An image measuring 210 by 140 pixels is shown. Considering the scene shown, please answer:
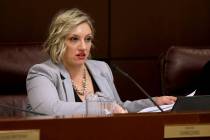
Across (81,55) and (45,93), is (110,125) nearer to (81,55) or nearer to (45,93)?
(45,93)

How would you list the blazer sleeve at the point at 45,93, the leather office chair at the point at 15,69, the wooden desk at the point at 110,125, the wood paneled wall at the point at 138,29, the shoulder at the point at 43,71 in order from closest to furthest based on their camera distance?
the wooden desk at the point at 110,125, the blazer sleeve at the point at 45,93, the shoulder at the point at 43,71, the leather office chair at the point at 15,69, the wood paneled wall at the point at 138,29

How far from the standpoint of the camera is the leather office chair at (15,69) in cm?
248

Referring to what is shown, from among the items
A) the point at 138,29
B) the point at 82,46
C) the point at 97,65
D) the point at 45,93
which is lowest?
the point at 45,93

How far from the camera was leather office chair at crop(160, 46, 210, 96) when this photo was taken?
279 cm

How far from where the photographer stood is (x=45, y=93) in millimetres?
2082

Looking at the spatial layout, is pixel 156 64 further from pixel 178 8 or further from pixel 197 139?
pixel 197 139

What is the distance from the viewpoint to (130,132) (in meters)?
1.11

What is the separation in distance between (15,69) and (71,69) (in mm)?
346

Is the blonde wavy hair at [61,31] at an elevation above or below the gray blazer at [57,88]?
above

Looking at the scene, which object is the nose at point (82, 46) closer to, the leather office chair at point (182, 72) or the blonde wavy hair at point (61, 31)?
the blonde wavy hair at point (61, 31)

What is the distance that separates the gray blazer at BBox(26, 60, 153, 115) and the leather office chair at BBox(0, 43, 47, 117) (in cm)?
21

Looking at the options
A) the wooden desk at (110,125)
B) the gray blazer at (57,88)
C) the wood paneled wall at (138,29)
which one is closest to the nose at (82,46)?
the gray blazer at (57,88)

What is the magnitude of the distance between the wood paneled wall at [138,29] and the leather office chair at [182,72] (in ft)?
1.59

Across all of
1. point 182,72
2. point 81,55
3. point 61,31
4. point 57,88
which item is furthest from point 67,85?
point 182,72
